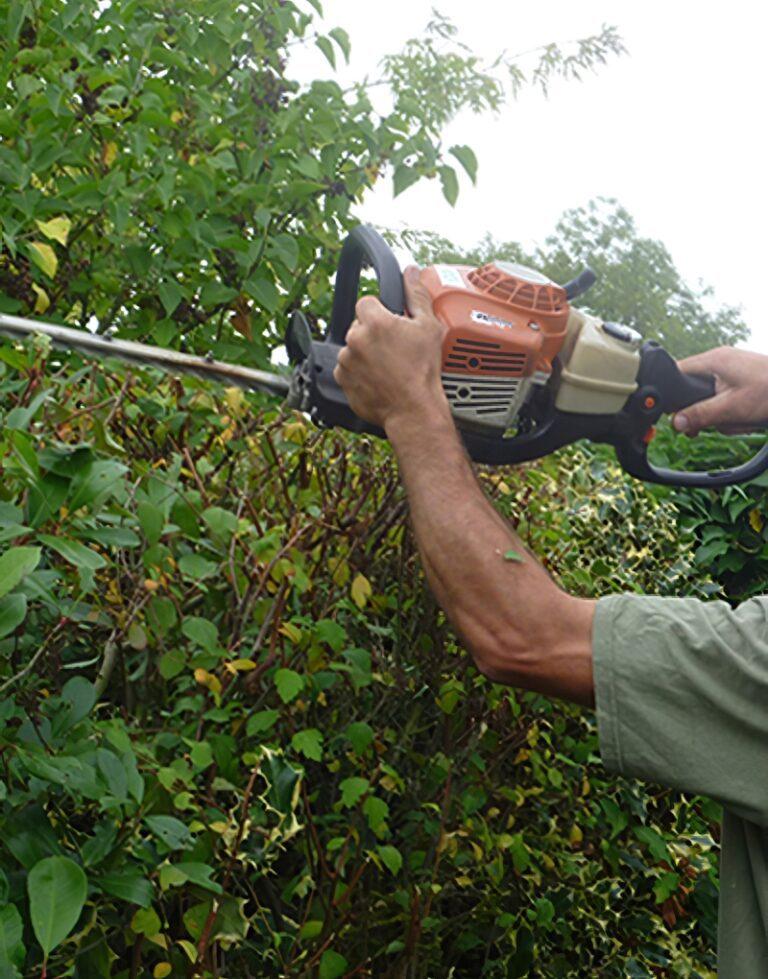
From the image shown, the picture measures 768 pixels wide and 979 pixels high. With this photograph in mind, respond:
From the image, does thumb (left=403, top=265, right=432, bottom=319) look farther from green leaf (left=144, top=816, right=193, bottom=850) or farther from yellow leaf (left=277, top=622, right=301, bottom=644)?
green leaf (left=144, top=816, right=193, bottom=850)

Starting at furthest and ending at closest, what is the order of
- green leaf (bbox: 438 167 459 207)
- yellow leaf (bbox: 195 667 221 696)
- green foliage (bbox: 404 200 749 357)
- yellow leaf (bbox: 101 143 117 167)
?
green foliage (bbox: 404 200 749 357) → green leaf (bbox: 438 167 459 207) → yellow leaf (bbox: 101 143 117 167) → yellow leaf (bbox: 195 667 221 696)

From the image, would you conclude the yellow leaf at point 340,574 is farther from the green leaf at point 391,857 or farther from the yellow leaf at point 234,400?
the green leaf at point 391,857

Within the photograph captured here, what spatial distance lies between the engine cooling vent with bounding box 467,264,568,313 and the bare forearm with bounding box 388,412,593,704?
25 cm

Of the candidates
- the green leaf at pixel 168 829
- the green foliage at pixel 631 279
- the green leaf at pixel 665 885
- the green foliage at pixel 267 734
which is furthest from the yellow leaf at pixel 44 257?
the green foliage at pixel 631 279

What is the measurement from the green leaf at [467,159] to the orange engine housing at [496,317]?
1122mm

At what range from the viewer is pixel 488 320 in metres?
1.79

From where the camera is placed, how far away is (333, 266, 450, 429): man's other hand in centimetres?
169

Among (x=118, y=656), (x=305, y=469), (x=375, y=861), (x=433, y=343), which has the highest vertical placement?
(x=433, y=343)

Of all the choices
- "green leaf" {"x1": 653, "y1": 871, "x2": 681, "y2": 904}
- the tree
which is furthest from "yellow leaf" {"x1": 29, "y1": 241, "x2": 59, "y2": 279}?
"green leaf" {"x1": 653, "y1": 871, "x2": 681, "y2": 904}

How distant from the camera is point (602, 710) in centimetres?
161

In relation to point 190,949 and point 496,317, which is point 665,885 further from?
point 496,317

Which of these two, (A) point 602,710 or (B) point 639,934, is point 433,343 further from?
(B) point 639,934

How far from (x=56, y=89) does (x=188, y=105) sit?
24.1 inches

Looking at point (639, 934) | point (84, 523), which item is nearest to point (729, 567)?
point (639, 934)
